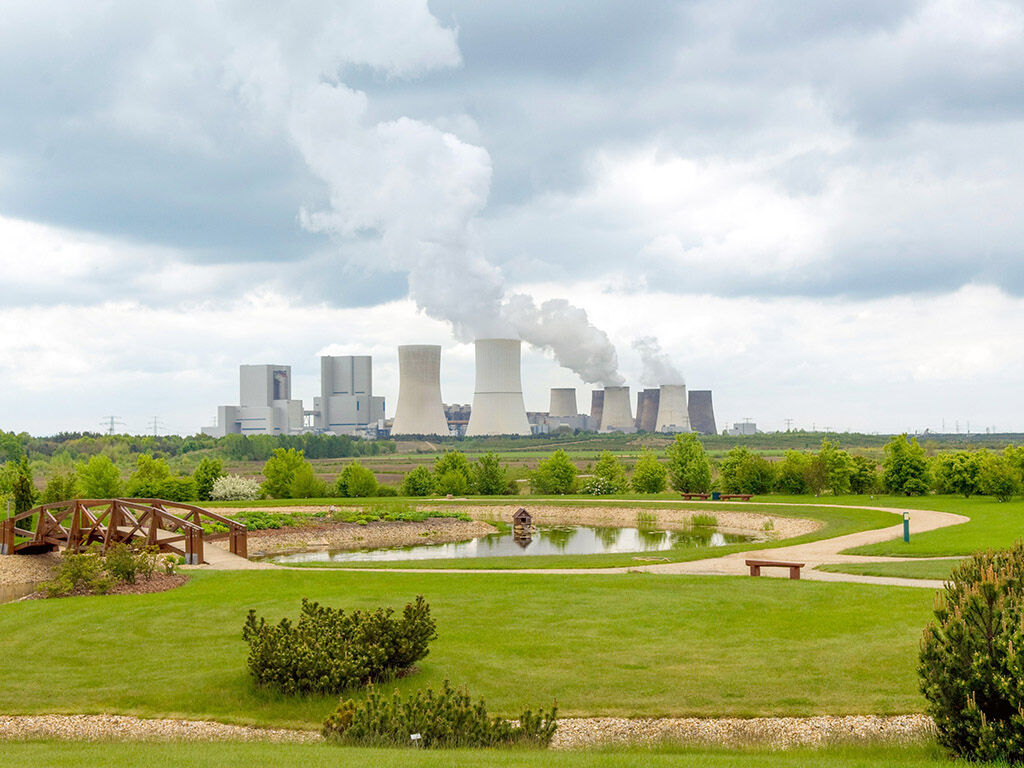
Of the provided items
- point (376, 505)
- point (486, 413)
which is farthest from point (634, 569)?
point (486, 413)

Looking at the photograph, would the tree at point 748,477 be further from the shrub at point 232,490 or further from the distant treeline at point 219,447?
the distant treeline at point 219,447

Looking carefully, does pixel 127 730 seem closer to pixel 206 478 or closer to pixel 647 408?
pixel 206 478

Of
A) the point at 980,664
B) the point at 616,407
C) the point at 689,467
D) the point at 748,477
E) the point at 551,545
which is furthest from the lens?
the point at 616,407

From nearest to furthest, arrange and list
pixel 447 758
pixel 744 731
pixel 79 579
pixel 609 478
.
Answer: pixel 447 758, pixel 744 731, pixel 79 579, pixel 609 478

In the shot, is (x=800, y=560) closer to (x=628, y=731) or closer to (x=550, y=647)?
(x=550, y=647)

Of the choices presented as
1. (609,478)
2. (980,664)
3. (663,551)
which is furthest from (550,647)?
(609,478)

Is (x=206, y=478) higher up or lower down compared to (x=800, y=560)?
higher up

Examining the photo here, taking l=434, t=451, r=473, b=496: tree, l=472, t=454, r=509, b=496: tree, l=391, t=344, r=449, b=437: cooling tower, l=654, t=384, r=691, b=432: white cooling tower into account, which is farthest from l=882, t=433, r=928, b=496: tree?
l=654, t=384, r=691, b=432: white cooling tower

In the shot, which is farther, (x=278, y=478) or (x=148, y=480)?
(x=278, y=478)

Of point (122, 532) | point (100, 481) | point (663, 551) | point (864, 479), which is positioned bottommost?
point (663, 551)
